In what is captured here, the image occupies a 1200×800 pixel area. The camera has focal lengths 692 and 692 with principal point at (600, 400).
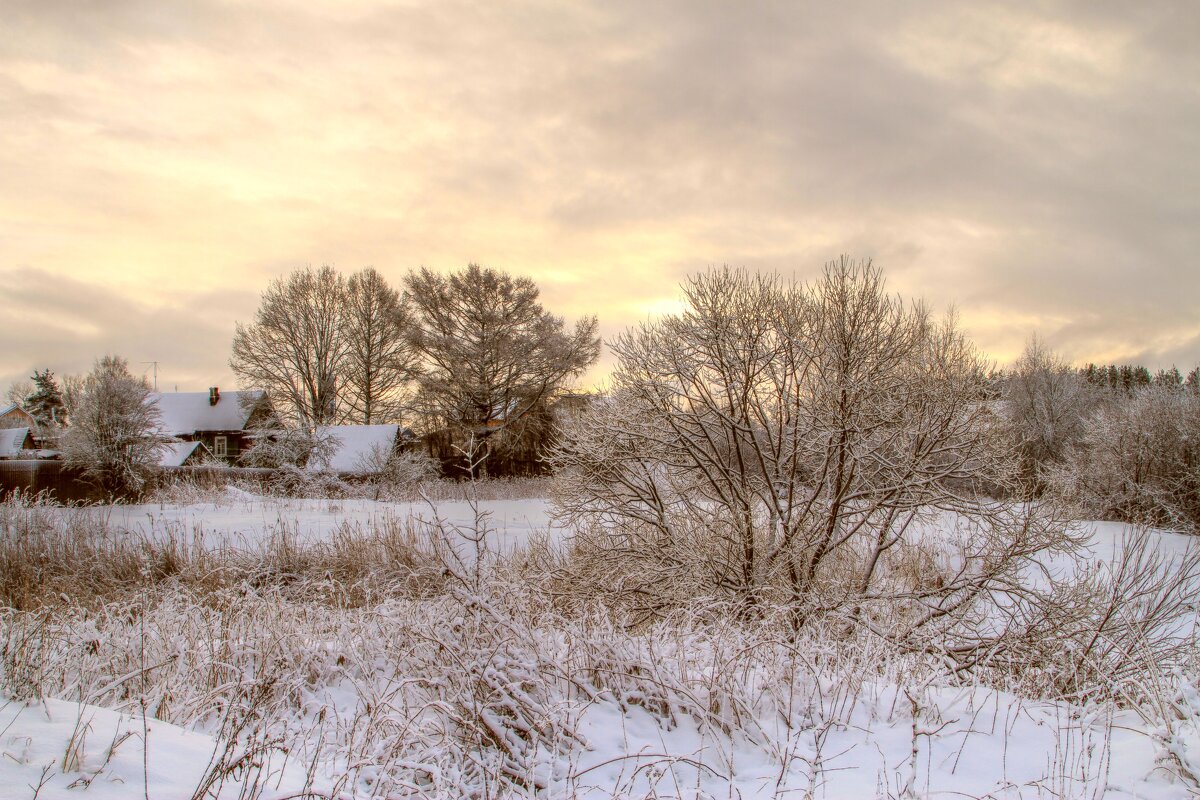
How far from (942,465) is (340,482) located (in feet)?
68.7

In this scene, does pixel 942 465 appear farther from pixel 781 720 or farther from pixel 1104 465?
pixel 1104 465

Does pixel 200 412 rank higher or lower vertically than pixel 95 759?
higher

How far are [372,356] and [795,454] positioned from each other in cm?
3003

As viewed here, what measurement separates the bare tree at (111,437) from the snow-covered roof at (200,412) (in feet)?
66.2

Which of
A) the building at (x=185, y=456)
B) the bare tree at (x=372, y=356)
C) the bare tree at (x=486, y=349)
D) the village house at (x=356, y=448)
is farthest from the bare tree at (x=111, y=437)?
the bare tree at (x=372, y=356)

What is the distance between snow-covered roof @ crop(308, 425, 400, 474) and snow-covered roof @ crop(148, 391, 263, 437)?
43.2ft

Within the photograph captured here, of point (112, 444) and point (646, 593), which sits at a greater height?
point (112, 444)

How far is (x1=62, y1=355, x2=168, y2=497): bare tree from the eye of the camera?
745 inches

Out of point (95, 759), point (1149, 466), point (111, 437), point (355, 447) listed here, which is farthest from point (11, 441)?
point (1149, 466)

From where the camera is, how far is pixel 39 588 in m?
10.1

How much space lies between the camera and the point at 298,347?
1371 inches

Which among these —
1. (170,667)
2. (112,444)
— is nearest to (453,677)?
(170,667)

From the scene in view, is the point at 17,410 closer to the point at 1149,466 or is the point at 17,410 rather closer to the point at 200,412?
the point at 200,412

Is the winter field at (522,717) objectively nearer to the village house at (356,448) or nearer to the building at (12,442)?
the village house at (356,448)
